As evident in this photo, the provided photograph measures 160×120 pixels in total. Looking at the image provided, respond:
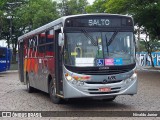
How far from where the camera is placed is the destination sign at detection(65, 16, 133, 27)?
12586 millimetres

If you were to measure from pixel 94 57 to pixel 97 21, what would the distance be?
123 centimetres

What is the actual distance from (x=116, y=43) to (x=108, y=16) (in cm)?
94

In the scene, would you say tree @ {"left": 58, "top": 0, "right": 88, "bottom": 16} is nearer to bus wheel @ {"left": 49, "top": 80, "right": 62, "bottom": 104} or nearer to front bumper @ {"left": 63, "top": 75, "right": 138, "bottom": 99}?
bus wheel @ {"left": 49, "top": 80, "right": 62, "bottom": 104}

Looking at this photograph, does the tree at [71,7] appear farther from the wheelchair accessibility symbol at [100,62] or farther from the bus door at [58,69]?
the wheelchair accessibility symbol at [100,62]

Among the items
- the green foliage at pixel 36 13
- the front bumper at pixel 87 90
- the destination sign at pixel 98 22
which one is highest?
the green foliage at pixel 36 13

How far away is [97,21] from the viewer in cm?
1277

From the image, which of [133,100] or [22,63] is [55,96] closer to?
[133,100]

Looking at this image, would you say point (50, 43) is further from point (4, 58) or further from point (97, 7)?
point (97, 7)

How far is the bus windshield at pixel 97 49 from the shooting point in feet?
40.4

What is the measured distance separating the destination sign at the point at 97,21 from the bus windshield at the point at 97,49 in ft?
0.88

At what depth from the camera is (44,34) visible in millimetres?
15320

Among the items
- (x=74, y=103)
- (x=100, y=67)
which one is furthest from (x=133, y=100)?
(x=100, y=67)

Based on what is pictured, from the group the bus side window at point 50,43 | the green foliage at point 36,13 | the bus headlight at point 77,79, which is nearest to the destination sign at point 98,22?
the bus headlight at point 77,79

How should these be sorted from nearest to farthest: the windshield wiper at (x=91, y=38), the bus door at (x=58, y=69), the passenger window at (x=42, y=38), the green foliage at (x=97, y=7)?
1. the windshield wiper at (x=91, y=38)
2. the bus door at (x=58, y=69)
3. the passenger window at (x=42, y=38)
4. the green foliage at (x=97, y=7)
